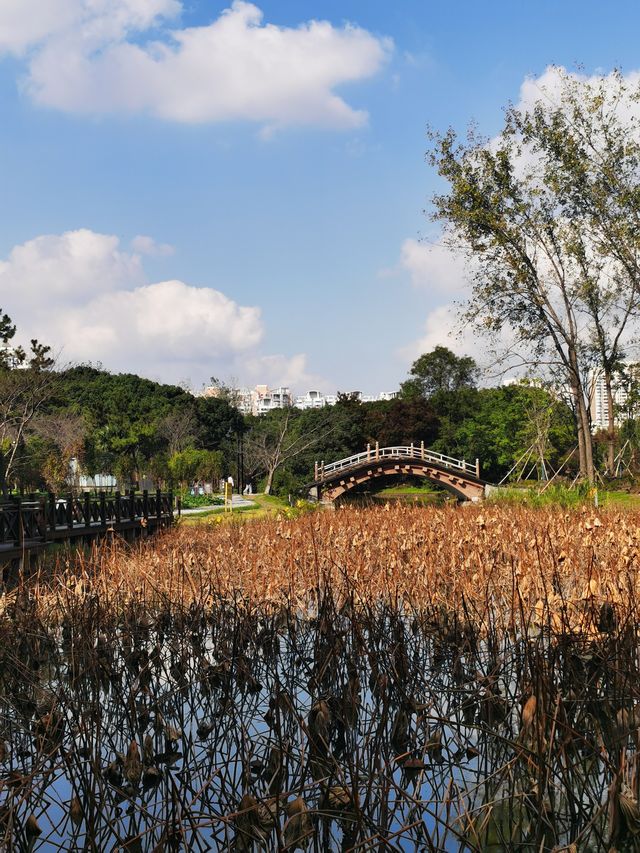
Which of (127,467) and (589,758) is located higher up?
(127,467)

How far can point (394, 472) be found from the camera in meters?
40.3

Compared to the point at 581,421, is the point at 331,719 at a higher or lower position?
lower

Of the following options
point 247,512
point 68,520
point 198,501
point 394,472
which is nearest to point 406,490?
point 394,472

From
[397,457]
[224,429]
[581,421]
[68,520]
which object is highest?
[224,429]

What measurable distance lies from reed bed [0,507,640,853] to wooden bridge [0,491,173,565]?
16.3 ft

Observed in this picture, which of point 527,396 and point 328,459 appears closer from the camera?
point 527,396

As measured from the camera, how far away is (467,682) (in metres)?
5.57

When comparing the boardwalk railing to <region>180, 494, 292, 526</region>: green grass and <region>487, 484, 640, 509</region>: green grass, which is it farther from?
<region>487, 484, 640, 509</region>: green grass

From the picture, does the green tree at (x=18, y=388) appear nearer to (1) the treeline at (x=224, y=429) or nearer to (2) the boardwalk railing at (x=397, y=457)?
(1) the treeline at (x=224, y=429)

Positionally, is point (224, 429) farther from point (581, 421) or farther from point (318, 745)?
point (318, 745)

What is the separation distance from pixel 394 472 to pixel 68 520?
24882mm

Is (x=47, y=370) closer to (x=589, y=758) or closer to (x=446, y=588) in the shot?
(x=446, y=588)

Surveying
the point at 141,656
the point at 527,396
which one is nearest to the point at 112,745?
the point at 141,656

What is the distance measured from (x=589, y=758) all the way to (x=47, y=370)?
107 ft
